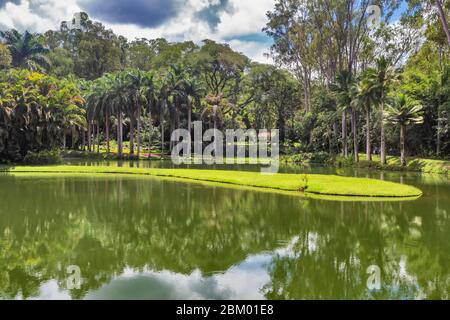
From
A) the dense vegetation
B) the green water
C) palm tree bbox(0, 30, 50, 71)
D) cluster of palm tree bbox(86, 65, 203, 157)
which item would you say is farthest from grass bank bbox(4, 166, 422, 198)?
palm tree bbox(0, 30, 50, 71)

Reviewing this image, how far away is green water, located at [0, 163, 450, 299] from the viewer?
35.0 feet

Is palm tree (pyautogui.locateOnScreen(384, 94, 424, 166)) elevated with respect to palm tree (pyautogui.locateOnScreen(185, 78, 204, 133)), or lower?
lower

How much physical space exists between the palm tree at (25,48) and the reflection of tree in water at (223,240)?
60.0 metres

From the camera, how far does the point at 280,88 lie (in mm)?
87812

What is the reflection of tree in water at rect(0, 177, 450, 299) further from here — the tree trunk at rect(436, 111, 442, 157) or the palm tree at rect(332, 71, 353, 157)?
the palm tree at rect(332, 71, 353, 157)

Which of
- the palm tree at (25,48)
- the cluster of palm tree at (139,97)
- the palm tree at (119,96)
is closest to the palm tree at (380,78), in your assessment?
the cluster of palm tree at (139,97)

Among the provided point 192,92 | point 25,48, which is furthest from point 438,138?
point 25,48

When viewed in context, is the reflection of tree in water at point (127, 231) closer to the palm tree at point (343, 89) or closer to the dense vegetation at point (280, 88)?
the dense vegetation at point (280, 88)

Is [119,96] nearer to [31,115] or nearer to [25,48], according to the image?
[31,115]

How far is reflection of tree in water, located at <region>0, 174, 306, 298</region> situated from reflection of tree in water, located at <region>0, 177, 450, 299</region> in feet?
0.13

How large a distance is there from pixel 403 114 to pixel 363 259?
130 feet

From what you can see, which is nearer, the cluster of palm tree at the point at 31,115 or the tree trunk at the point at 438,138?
the tree trunk at the point at 438,138

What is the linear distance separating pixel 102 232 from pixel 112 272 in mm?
5118

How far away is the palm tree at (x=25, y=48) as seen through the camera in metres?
78.6
